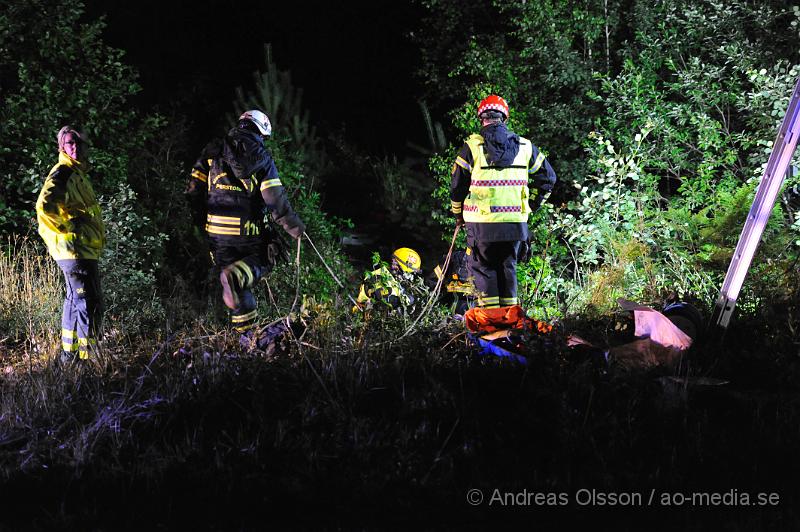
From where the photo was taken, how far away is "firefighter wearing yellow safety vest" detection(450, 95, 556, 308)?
6727 millimetres

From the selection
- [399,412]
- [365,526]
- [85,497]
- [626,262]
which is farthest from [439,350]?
[626,262]

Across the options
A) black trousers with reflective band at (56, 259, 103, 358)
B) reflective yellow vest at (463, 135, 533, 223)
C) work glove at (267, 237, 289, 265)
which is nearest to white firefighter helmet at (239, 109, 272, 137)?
work glove at (267, 237, 289, 265)

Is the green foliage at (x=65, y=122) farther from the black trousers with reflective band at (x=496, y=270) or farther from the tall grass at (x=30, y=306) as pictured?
the black trousers with reflective band at (x=496, y=270)

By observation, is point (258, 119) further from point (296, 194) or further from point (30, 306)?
point (296, 194)

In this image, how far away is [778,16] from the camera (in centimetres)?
904

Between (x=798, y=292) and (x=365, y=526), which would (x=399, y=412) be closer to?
(x=365, y=526)

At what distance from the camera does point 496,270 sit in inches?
280

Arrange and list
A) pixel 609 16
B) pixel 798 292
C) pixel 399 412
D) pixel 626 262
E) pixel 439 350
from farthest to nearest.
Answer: pixel 609 16
pixel 626 262
pixel 798 292
pixel 439 350
pixel 399 412

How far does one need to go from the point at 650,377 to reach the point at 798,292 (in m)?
1.84

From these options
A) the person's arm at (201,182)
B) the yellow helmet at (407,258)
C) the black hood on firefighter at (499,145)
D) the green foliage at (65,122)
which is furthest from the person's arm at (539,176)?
the green foliage at (65,122)

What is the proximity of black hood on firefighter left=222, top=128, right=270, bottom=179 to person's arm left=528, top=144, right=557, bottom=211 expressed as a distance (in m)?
2.19

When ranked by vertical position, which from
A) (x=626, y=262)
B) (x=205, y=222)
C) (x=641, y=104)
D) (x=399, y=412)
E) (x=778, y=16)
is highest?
(x=778, y=16)

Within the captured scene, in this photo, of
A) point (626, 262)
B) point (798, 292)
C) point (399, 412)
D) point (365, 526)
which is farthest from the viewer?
point (626, 262)

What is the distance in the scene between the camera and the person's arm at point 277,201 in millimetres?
6027
